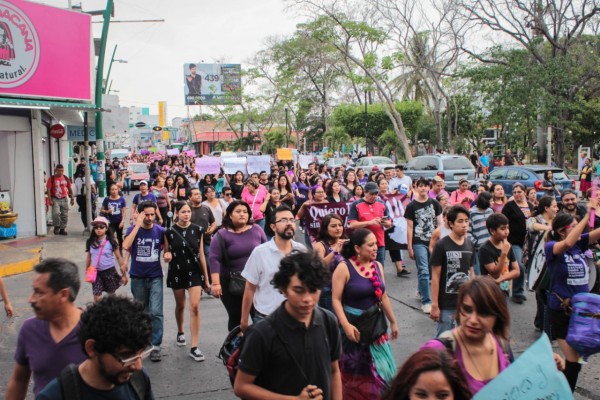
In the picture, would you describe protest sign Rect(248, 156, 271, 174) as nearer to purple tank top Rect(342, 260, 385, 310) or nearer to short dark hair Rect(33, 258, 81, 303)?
purple tank top Rect(342, 260, 385, 310)

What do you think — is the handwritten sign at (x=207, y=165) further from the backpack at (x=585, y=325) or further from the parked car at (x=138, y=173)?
the parked car at (x=138, y=173)

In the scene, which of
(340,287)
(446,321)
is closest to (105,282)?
(340,287)

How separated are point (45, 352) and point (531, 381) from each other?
2.48m

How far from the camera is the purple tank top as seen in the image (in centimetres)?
479

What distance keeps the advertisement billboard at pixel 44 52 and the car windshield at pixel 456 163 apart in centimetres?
1363

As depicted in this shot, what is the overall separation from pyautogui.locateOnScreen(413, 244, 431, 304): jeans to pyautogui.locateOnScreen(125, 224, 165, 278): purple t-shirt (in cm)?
370

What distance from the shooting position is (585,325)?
15.2 feet

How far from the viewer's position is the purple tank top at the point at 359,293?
189 inches

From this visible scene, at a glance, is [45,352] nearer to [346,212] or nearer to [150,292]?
[150,292]

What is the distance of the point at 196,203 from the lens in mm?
9516

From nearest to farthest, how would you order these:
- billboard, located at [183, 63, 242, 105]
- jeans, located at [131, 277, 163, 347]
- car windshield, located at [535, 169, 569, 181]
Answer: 1. jeans, located at [131, 277, 163, 347]
2. car windshield, located at [535, 169, 569, 181]
3. billboard, located at [183, 63, 242, 105]

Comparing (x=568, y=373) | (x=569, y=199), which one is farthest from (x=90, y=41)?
(x=568, y=373)

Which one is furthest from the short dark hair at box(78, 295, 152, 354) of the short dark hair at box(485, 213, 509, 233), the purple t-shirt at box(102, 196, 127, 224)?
the purple t-shirt at box(102, 196, 127, 224)

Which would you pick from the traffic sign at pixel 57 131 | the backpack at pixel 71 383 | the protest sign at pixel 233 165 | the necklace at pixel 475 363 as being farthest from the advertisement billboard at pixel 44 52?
the necklace at pixel 475 363
